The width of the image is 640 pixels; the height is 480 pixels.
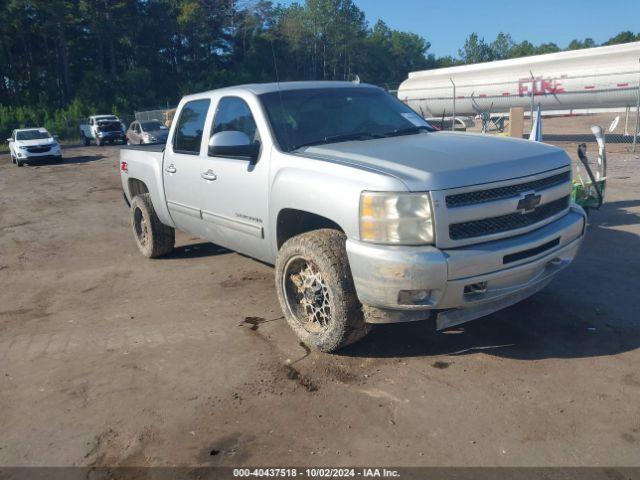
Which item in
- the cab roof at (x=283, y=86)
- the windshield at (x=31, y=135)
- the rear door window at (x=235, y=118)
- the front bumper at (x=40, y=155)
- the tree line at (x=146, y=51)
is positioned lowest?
the front bumper at (x=40, y=155)

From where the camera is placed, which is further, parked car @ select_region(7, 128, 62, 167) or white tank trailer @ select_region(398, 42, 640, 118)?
parked car @ select_region(7, 128, 62, 167)

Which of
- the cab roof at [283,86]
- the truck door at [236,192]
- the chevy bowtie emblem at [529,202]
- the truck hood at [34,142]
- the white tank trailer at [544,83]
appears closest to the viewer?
the chevy bowtie emblem at [529,202]

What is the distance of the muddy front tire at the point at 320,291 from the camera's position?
3.84 m

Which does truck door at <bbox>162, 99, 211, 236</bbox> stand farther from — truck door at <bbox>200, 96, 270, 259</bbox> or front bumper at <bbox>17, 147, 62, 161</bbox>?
front bumper at <bbox>17, 147, 62, 161</bbox>

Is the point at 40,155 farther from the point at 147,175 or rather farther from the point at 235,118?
the point at 235,118

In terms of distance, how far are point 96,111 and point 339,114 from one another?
48.7 meters

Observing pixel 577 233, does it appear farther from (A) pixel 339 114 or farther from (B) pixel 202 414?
(B) pixel 202 414

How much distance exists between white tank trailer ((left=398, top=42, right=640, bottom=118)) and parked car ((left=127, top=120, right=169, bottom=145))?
11.4 meters

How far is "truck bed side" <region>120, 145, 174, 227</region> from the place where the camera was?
6238 mm

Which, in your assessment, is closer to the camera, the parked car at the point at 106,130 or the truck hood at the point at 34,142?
the truck hood at the point at 34,142

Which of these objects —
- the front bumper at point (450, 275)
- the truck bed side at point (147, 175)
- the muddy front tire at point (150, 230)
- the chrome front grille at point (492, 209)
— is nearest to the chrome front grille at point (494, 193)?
the chrome front grille at point (492, 209)

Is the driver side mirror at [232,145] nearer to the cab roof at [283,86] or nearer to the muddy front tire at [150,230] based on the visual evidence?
the cab roof at [283,86]

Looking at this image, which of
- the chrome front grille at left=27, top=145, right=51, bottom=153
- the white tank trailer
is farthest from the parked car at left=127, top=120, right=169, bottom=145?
the white tank trailer

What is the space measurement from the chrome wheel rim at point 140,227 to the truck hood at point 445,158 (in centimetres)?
347
